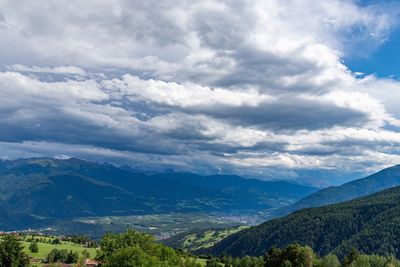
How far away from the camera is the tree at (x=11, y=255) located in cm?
14088

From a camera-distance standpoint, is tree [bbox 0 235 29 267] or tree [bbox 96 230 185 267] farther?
tree [bbox 0 235 29 267]

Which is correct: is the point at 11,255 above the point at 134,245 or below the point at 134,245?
below

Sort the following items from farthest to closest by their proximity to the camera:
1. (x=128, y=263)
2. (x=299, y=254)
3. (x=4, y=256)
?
(x=299, y=254)
(x=4, y=256)
(x=128, y=263)

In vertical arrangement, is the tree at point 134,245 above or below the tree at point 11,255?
above

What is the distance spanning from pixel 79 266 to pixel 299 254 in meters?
83.2

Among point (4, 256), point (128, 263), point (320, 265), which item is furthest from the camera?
point (320, 265)

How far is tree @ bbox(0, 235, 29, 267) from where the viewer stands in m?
141

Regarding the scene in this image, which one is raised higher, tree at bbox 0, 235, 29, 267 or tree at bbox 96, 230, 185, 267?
tree at bbox 96, 230, 185, 267

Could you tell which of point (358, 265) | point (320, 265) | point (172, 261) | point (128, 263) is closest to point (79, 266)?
point (172, 261)

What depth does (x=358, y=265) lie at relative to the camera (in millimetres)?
195000

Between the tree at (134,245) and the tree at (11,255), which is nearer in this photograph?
the tree at (134,245)

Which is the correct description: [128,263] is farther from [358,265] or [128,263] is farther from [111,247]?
[358,265]

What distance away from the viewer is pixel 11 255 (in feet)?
463

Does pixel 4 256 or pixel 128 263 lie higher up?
pixel 128 263
